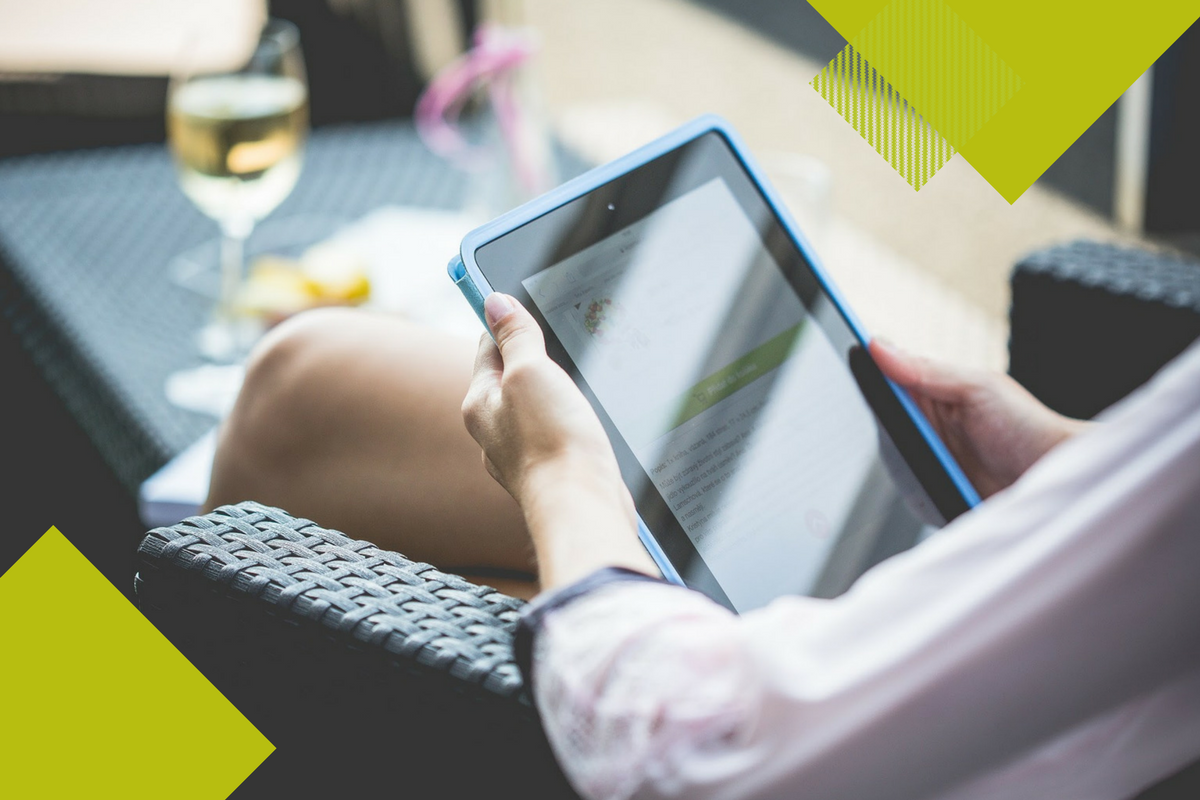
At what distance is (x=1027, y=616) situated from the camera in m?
0.34

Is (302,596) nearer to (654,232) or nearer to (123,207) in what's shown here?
(654,232)

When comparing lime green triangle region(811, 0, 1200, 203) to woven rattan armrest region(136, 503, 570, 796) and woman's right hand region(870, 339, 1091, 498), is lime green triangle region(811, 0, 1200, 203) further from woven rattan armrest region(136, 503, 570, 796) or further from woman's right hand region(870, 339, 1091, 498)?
woven rattan armrest region(136, 503, 570, 796)

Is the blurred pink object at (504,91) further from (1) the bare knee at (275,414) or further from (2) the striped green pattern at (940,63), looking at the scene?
(2) the striped green pattern at (940,63)

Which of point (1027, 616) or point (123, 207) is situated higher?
point (123, 207)

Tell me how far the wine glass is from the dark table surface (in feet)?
0.19

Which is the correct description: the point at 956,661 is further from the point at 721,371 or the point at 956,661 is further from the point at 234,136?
the point at 234,136

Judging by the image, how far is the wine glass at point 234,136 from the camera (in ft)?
3.12

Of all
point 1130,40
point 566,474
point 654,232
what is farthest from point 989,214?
point 566,474

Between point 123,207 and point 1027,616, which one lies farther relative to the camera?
point 123,207

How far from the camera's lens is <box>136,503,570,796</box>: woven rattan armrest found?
0.46 metres

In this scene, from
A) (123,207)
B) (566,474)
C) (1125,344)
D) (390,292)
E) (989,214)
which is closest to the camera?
(566,474)

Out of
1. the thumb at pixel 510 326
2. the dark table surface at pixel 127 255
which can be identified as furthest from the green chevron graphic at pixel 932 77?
the dark table surface at pixel 127 255

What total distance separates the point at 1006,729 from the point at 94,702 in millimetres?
547

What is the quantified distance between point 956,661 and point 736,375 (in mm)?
265
